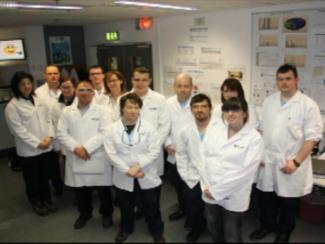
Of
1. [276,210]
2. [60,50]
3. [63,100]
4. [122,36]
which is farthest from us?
[60,50]

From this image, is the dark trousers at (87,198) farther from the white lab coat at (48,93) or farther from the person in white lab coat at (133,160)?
the white lab coat at (48,93)

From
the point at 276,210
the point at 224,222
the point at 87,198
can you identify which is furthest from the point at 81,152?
the point at 276,210

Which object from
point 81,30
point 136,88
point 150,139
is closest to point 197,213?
point 150,139

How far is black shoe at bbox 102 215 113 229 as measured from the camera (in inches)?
107

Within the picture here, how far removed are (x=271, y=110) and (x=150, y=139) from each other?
1004mm

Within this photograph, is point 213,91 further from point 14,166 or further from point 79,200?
point 14,166

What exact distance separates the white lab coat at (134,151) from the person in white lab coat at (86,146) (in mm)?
281

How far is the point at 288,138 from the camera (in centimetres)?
242

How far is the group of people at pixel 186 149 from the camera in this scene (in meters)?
2.16

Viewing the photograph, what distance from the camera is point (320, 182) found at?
107 inches

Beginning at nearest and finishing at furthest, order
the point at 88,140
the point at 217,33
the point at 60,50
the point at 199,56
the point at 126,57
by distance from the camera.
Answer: the point at 88,140 → the point at 217,33 → the point at 199,56 → the point at 126,57 → the point at 60,50

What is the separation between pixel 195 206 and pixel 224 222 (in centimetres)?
37

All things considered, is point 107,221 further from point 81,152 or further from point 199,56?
point 199,56

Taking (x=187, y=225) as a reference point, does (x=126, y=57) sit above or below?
above
